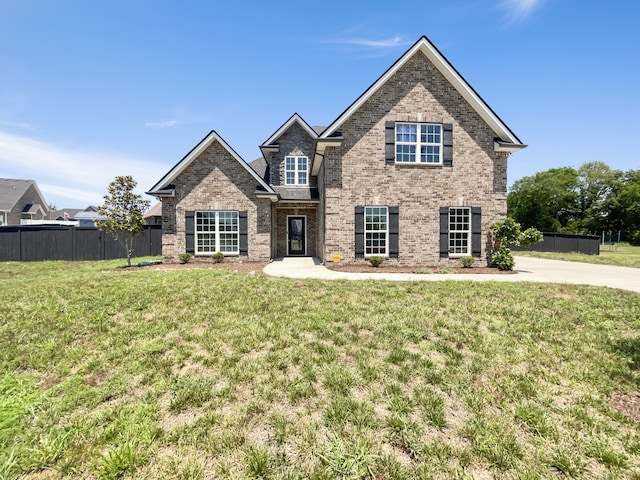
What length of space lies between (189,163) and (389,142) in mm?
9482

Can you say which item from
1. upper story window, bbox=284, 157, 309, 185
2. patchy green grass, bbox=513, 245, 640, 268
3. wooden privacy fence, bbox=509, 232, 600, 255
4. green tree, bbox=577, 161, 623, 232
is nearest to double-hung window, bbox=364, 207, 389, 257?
upper story window, bbox=284, 157, 309, 185

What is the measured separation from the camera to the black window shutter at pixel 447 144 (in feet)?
41.7

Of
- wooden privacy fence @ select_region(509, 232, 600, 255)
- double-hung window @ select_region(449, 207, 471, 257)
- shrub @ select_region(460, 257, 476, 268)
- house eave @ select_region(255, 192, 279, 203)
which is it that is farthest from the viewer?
wooden privacy fence @ select_region(509, 232, 600, 255)

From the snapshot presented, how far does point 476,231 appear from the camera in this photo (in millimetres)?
12852

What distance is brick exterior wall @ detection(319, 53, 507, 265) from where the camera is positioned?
12.5 meters

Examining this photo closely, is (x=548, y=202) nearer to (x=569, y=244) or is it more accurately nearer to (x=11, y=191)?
(x=569, y=244)

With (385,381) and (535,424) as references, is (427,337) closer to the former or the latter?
(385,381)

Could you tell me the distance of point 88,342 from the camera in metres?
5.11

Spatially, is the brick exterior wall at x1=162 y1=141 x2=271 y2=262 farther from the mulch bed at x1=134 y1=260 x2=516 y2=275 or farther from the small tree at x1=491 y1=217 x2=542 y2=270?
the small tree at x1=491 y1=217 x2=542 y2=270

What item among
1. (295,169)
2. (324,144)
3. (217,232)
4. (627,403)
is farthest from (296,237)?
(627,403)

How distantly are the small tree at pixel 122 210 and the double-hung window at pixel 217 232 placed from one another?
2658mm

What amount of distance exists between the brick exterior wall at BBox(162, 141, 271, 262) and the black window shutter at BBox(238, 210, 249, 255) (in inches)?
6.1

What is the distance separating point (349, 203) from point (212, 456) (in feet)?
35.4

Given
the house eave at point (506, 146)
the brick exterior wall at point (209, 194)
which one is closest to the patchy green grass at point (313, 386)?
the brick exterior wall at point (209, 194)
